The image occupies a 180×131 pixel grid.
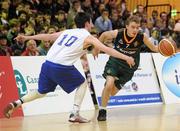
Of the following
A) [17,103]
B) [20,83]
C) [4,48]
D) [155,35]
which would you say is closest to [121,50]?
[17,103]

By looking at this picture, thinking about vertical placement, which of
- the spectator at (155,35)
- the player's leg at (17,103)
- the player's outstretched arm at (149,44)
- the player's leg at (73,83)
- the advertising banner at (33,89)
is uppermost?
the player's outstretched arm at (149,44)

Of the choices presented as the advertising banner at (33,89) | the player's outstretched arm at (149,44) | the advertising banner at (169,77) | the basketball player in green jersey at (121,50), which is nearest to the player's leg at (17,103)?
the basketball player in green jersey at (121,50)

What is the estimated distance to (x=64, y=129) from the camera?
285 inches

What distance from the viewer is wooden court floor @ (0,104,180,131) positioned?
7.34m

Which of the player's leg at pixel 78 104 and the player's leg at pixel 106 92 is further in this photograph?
the player's leg at pixel 106 92

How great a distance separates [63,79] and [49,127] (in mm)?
850

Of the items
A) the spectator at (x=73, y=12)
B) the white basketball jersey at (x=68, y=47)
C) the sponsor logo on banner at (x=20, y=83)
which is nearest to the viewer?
the white basketball jersey at (x=68, y=47)

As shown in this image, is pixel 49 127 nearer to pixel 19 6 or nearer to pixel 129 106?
pixel 129 106

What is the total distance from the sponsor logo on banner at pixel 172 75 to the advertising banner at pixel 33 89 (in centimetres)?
320

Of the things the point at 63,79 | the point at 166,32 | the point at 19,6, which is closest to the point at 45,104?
the point at 63,79

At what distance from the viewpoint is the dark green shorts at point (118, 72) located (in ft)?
29.0

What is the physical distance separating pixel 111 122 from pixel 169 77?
480 centimetres

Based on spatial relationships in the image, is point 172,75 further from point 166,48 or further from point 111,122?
point 111,122

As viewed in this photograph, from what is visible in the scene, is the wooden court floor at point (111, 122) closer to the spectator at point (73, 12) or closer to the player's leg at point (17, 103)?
the player's leg at point (17, 103)
